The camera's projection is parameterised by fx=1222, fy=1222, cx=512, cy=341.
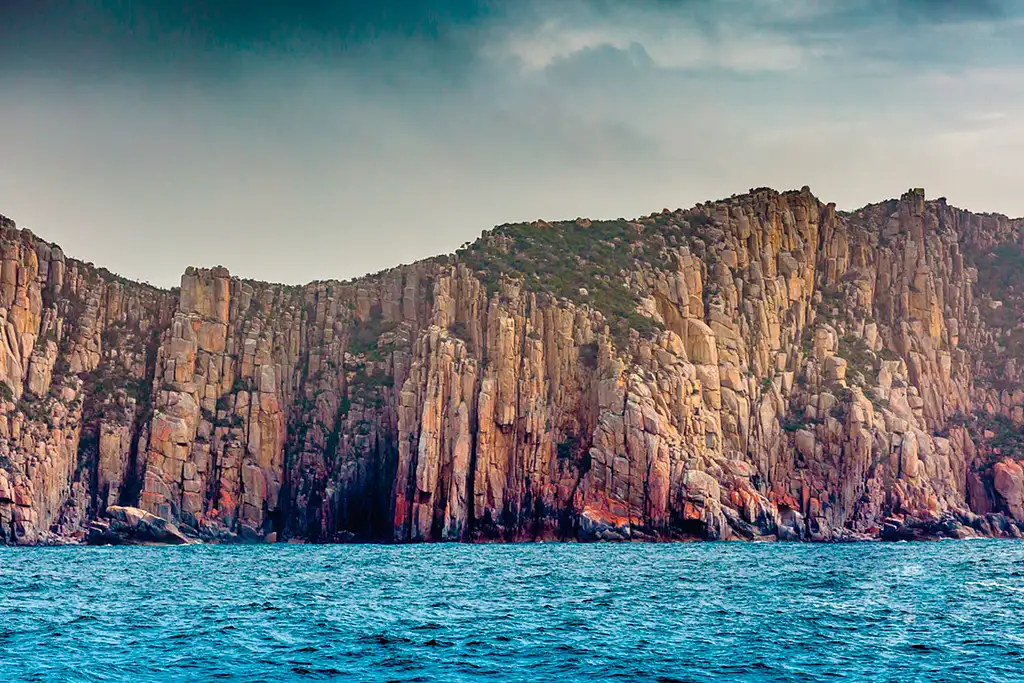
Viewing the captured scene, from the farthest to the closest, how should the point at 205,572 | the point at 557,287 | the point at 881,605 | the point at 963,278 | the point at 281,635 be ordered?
the point at 963,278 → the point at 557,287 → the point at 205,572 → the point at 881,605 → the point at 281,635

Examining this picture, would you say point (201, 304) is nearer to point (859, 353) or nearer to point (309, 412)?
point (309, 412)

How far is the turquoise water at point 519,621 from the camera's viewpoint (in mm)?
42906

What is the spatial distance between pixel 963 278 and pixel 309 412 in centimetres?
10032

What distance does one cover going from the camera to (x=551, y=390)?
152 meters

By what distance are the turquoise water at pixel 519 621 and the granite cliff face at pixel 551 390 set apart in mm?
46007

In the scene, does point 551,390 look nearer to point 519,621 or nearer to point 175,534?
point 175,534

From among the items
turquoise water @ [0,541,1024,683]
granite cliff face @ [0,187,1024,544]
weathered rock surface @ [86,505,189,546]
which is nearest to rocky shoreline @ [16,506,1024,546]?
weathered rock surface @ [86,505,189,546]

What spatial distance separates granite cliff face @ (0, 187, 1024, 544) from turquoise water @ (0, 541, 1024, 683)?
151 feet

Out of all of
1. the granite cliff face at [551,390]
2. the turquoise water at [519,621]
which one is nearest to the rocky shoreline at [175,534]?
the granite cliff face at [551,390]

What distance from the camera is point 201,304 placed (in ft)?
545

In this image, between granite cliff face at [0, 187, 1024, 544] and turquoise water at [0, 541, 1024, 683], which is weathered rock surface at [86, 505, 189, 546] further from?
turquoise water at [0, 541, 1024, 683]

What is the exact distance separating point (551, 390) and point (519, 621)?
96620 mm

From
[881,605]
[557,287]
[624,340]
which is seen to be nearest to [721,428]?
[624,340]

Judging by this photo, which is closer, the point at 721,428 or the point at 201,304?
the point at 721,428
